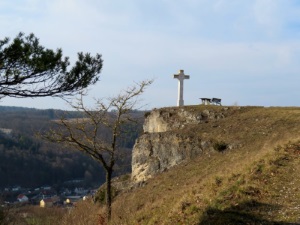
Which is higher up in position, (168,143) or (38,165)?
(168,143)

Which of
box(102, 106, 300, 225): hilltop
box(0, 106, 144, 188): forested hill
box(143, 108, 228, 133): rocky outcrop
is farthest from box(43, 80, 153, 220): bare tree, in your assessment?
box(0, 106, 144, 188): forested hill

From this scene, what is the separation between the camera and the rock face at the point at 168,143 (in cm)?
2434

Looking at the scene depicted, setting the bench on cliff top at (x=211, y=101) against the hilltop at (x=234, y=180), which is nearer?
the hilltop at (x=234, y=180)

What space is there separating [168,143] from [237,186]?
1487 centimetres

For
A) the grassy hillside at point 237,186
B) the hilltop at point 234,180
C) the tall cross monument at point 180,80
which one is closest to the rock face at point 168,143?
the hilltop at point 234,180

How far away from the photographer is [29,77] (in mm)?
9211

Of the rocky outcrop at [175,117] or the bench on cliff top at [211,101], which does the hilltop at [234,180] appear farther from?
the bench on cliff top at [211,101]

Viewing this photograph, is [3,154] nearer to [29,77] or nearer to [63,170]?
[63,170]

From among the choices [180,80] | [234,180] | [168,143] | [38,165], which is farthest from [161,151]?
[38,165]

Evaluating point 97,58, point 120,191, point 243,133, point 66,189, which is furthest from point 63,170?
point 97,58

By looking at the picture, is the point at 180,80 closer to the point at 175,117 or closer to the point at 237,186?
the point at 175,117

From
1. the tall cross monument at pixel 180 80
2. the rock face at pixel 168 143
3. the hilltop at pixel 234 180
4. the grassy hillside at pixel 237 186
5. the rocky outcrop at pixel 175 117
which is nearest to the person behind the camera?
the grassy hillside at pixel 237 186

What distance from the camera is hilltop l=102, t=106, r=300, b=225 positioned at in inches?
364

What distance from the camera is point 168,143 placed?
25922 millimetres
